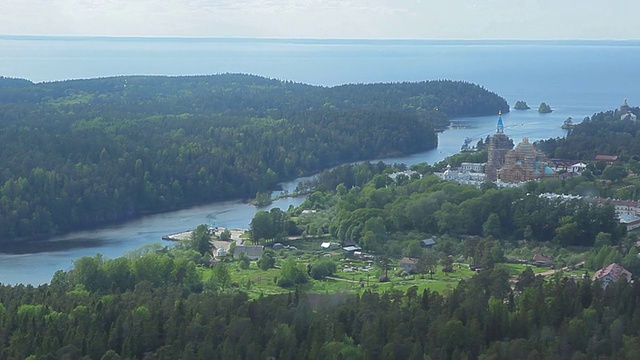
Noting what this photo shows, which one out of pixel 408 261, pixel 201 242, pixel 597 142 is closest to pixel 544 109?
pixel 597 142

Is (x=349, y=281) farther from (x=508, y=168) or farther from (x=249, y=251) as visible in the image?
(x=508, y=168)

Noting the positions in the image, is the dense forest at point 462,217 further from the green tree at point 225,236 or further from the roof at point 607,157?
the roof at point 607,157

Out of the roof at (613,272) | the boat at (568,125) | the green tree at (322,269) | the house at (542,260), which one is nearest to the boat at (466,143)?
the boat at (568,125)

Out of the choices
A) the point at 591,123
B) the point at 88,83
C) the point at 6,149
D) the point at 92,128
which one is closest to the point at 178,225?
the point at 6,149

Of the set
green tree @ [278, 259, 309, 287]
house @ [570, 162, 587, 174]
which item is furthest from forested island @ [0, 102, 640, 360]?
house @ [570, 162, 587, 174]

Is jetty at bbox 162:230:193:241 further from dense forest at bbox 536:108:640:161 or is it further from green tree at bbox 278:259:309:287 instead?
A: dense forest at bbox 536:108:640:161

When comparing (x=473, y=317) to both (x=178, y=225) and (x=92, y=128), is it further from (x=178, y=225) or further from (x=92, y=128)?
(x=92, y=128)
